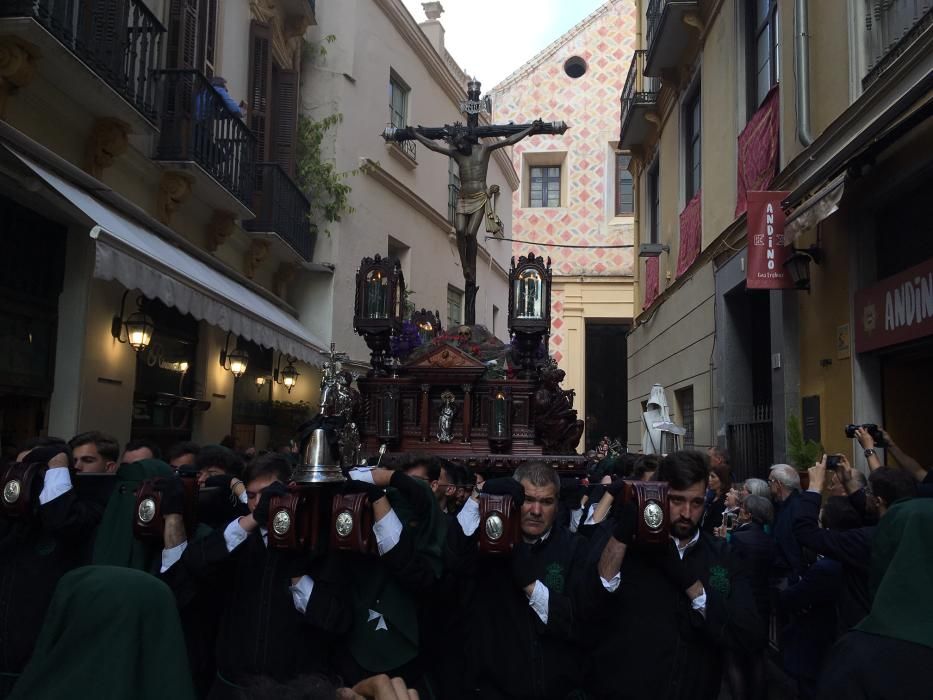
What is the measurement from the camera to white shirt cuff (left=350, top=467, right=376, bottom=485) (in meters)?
3.56

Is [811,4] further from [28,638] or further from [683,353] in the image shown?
[28,638]

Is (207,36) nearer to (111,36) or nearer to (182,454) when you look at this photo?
(111,36)

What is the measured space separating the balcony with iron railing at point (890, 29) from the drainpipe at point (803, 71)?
102cm

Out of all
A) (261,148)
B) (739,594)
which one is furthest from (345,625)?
(261,148)

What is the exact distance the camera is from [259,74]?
41.1 feet

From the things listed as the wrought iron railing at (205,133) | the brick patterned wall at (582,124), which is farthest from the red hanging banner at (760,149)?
the brick patterned wall at (582,124)

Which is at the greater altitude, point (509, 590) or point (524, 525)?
point (524, 525)

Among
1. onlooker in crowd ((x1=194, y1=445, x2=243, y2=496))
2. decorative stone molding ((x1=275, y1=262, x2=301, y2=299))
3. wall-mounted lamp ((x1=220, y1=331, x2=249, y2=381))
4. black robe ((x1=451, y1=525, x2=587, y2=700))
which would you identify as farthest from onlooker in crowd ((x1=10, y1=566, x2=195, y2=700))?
decorative stone molding ((x1=275, y1=262, x2=301, y2=299))

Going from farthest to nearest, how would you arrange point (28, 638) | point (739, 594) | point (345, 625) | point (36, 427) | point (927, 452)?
point (36, 427) → point (927, 452) → point (28, 638) → point (345, 625) → point (739, 594)

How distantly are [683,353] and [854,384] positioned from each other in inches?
251

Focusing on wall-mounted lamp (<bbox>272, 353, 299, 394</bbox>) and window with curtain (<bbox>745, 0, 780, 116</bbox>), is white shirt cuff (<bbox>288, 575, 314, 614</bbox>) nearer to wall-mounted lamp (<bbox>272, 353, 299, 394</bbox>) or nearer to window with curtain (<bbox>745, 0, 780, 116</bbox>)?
window with curtain (<bbox>745, 0, 780, 116</bbox>)

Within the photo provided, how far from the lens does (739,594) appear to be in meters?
3.15

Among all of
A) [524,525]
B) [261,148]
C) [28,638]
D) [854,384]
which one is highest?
[261,148]

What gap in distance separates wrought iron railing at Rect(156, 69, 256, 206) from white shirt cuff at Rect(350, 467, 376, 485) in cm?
656
